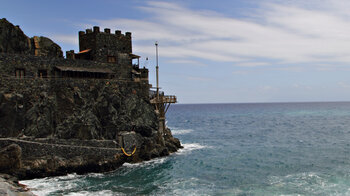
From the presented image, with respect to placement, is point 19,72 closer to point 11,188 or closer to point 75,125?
point 75,125

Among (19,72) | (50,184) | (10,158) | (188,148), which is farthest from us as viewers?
(188,148)

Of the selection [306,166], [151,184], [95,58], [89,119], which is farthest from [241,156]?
[95,58]

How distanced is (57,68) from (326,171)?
34.4 m

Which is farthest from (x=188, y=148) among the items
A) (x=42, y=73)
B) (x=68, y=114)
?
(x=42, y=73)

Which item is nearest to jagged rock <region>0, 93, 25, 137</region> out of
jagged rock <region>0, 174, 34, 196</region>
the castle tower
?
jagged rock <region>0, 174, 34, 196</region>

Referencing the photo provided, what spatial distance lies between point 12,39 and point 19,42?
1102 millimetres

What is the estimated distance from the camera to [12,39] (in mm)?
41062

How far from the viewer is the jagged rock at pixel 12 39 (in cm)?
3984

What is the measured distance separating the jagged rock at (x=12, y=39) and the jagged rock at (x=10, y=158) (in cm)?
1537

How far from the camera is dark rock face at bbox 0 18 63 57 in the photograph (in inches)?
1572

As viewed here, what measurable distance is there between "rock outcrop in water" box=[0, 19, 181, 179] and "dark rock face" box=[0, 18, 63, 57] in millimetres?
128

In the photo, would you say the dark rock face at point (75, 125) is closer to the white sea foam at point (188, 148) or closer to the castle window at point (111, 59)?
the white sea foam at point (188, 148)

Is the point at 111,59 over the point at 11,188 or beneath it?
over

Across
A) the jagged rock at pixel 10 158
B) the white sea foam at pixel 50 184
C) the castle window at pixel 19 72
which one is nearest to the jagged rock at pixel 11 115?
the jagged rock at pixel 10 158
